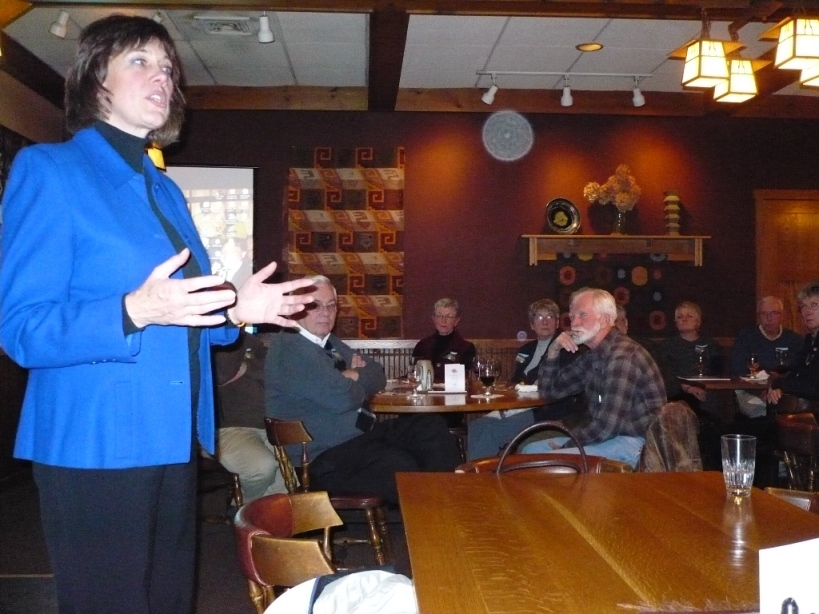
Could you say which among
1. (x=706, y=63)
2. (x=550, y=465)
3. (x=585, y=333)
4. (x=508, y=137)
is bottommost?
(x=550, y=465)

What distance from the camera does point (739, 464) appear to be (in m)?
1.84

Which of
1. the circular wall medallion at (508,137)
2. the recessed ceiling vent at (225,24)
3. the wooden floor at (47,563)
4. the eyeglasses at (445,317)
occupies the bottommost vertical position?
the wooden floor at (47,563)

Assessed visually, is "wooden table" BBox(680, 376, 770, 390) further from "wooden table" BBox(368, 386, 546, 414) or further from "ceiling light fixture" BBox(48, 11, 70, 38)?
"ceiling light fixture" BBox(48, 11, 70, 38)

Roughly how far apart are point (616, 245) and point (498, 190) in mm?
1254

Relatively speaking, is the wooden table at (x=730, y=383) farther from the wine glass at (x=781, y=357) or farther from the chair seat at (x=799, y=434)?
the chair seat at (x=799, y=434)

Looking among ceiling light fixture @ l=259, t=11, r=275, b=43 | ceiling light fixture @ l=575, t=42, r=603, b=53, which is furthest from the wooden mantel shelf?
ceiling light fixture @ l=259, t=11, r=275, b=43

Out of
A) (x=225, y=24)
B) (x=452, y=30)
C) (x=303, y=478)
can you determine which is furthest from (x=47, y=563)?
(x=452, y=30)

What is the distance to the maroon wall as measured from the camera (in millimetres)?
7902

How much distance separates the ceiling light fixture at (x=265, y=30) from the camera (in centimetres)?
569

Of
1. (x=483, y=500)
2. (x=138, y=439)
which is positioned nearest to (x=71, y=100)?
(x=138, y=439)

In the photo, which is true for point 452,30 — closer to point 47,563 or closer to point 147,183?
point 47,563

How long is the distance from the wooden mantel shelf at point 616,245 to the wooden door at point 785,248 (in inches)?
30.9

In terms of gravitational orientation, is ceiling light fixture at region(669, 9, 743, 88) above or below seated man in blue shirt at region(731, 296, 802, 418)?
above

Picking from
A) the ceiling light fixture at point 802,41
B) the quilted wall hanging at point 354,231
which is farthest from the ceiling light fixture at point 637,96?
the ceiling light fixture at point 802,41
